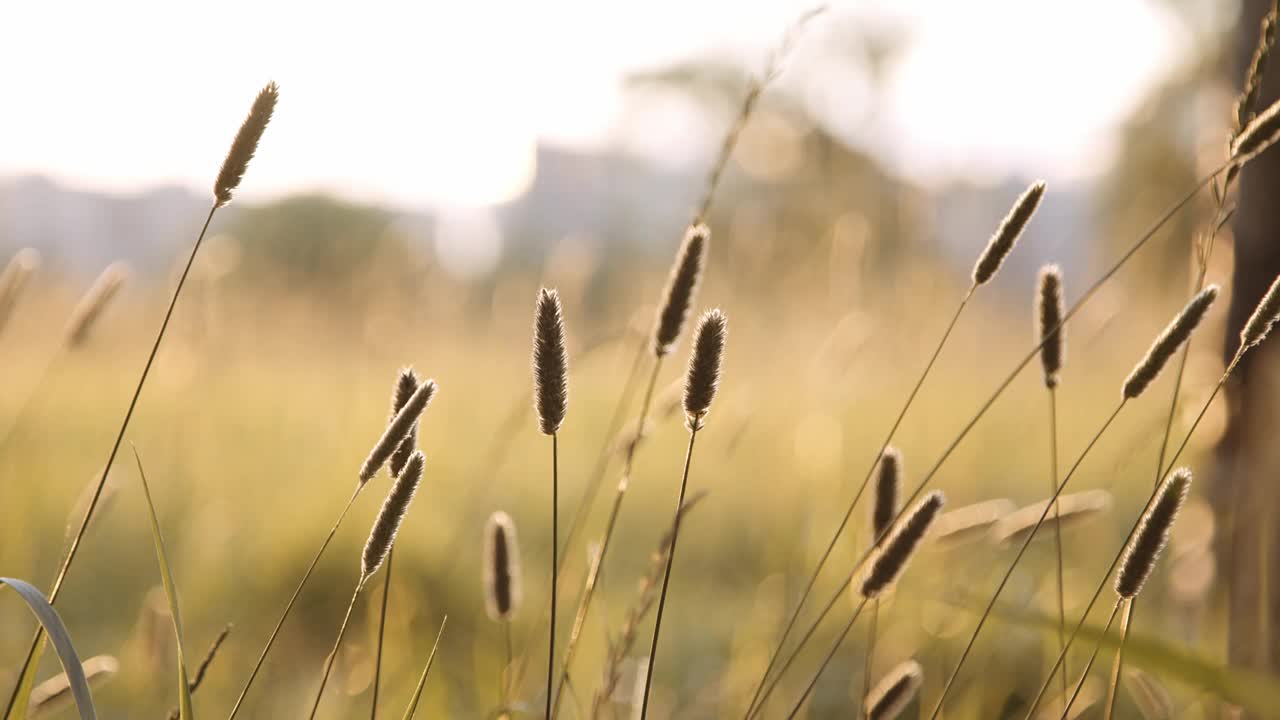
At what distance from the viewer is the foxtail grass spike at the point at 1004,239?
0.80 metres

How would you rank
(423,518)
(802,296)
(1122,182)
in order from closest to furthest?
(423,518)
(802,296)
(1122,182)

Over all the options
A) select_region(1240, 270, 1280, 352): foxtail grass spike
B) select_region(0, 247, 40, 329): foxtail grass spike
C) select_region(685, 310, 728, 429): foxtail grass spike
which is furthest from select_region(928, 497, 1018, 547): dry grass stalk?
select_region(0, 247, 40, 329): foxtail grass spike

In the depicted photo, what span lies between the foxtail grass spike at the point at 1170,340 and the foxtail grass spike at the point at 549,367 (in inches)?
17.3

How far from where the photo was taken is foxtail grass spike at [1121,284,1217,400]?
74 centimetres

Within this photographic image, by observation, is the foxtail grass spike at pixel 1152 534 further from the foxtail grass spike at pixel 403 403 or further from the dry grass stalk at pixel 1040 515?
the foxtail grass spike at pixel 403 403

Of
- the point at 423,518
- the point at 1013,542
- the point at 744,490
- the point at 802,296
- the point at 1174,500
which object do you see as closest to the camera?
the point at 1174,500

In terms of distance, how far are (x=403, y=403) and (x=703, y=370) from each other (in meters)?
0.23

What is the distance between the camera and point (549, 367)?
2.03ft

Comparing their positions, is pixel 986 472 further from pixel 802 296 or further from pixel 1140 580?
pixel 1140 580

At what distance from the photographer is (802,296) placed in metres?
3.92

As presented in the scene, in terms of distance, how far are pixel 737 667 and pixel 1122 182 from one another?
9.06 m

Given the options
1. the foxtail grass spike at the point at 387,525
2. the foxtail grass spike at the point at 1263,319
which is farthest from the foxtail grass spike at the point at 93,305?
the foxtail grass spike at the point at 1263,319

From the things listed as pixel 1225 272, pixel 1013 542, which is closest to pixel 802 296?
pixel 1225 272

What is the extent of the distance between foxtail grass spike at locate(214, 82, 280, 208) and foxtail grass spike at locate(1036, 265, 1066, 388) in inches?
26.0
